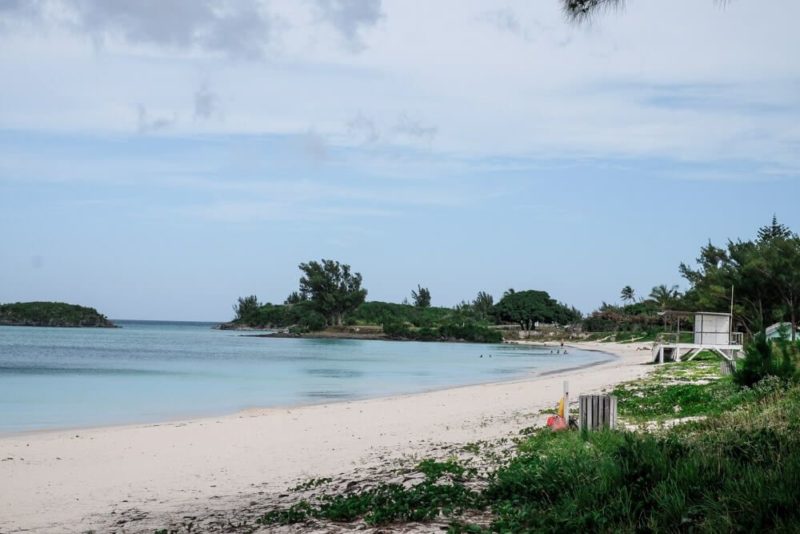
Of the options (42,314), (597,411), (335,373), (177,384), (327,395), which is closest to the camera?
(597,411)

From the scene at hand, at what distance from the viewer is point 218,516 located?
8.47 m

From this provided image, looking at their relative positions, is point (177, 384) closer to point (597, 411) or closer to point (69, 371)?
point (69, 371)

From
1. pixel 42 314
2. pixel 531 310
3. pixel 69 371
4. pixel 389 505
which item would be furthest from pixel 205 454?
pixel 42 314

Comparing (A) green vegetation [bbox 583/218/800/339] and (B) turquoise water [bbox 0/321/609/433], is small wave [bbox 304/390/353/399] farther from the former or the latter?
(A) green vegetation [bbox 583/218/800/339]

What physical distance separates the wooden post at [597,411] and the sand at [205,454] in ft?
8.63

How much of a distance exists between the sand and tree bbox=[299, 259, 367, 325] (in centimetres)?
10977

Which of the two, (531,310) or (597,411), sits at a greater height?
(531,310)

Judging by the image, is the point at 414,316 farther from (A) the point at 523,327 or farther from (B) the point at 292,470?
(B) the point at 292,470

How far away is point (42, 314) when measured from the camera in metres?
171

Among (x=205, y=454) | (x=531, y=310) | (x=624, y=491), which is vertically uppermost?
(x=531, y=310)

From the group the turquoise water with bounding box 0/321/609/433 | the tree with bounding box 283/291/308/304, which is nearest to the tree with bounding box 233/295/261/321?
the tree with bounding box 283/291/308/304

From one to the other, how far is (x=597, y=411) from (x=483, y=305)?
5337 inches

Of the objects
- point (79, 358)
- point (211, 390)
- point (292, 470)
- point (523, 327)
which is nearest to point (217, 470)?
point (292, 470)

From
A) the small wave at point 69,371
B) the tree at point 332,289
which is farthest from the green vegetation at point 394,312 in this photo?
the small wave at point 69,371
